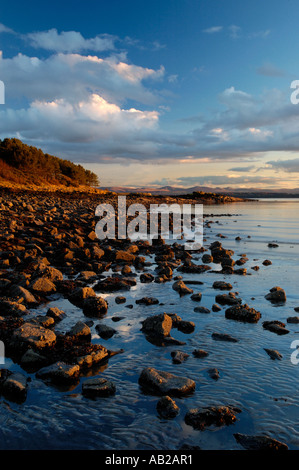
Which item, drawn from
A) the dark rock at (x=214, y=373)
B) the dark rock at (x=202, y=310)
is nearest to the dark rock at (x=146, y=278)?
the dark rock at (x=202, y=310)

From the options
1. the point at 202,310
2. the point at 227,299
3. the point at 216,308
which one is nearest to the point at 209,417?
the point at 202,310

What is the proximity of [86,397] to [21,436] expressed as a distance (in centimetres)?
103

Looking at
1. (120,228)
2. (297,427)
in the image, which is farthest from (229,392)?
(120,228)

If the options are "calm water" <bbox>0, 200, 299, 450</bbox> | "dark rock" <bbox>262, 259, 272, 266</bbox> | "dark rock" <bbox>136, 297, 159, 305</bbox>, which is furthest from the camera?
"dark rock" <bbox>262, 259, 272, 266</bbox>

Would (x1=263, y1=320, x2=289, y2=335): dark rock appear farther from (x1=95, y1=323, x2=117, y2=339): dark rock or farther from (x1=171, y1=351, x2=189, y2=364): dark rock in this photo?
(x1=95, y1=323, x2=117, y2=339): dark rock

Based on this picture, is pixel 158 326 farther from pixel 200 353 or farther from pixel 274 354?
pixel 274 354

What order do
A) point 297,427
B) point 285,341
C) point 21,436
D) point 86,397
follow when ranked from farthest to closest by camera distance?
point 285,341 < point 86,397 < point 297,427 < point 21,436

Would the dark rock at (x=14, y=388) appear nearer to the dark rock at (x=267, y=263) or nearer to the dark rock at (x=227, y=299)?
the dark rock at (x=227, y=299)

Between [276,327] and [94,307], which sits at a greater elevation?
[94,307]

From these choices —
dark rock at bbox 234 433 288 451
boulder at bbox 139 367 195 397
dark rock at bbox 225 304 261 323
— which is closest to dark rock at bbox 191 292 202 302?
dark rock at bbox 225 304 261 323

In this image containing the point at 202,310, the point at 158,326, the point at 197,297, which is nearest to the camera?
the point at 158,326

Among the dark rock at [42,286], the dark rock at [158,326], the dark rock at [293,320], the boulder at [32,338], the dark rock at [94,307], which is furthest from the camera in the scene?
the dark rock at [42,286]

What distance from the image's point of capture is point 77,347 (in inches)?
228
